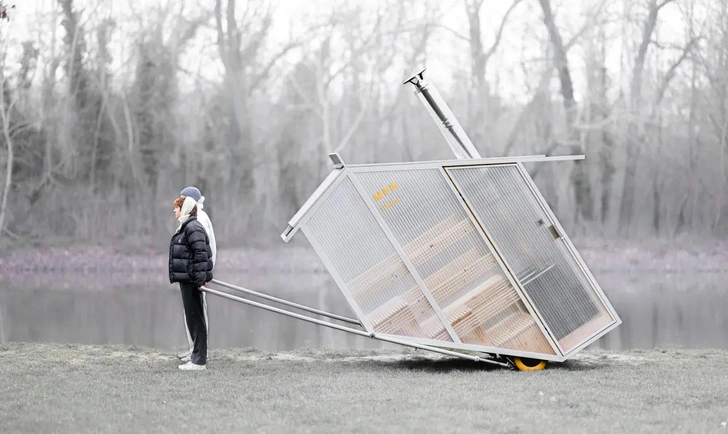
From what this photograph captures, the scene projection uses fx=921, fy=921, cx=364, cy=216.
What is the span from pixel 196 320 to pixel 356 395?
220 centimetres

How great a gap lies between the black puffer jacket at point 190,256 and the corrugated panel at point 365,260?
3.19ft

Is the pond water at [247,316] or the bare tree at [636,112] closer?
the pond water at [247,316]

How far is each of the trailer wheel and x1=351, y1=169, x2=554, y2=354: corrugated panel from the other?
247 millimetres

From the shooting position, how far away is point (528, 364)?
8.30 m

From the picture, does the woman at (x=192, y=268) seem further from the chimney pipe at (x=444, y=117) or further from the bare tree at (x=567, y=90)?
the bare tree at (x=567, y=90)

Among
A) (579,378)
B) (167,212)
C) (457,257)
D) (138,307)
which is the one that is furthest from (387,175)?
(167,212)

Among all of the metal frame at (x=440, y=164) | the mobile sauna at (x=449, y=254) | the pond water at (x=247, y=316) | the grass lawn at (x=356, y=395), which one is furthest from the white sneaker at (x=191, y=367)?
the pond water at (x=247, y=316)

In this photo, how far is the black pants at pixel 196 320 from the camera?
27.0 ft

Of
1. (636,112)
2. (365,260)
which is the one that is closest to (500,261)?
(365,260)

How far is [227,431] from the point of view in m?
5.50

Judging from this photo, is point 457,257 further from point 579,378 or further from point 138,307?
point 138,307

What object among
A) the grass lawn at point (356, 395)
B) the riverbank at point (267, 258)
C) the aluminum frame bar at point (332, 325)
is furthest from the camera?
the riverbank at point (267, 258)

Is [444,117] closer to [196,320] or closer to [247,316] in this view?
[196,320]

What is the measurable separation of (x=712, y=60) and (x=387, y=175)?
1125 inches
